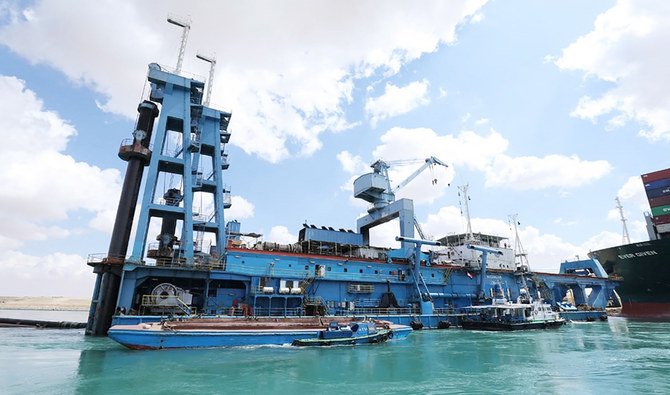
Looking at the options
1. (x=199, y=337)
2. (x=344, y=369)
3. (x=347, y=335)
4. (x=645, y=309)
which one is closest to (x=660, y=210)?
(x=645, y=309)

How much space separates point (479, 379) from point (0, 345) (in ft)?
97.8

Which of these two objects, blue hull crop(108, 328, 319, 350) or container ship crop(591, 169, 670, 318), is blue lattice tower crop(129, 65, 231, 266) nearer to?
blue hull crop(108, 328, 319, 350)

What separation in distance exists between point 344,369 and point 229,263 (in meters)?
16.9

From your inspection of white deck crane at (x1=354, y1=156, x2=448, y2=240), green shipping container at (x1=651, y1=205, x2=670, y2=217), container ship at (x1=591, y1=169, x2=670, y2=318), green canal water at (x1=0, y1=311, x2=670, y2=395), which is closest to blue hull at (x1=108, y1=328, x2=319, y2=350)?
green canal water at (x1=0, y1=311, x2=670, y2=395)

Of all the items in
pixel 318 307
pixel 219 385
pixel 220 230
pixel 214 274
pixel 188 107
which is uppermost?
pixel 188 107

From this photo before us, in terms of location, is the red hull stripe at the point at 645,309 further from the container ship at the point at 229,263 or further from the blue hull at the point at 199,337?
the blue hull at the point at 199,337

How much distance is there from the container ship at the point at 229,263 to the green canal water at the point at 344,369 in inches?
222

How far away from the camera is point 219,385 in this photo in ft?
46.1

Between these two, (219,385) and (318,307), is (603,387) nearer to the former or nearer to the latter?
(219,385)

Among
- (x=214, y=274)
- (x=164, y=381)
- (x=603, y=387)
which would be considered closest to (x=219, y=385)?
(x=164, y=381)

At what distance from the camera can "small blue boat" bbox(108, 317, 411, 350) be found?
21625 millimetres

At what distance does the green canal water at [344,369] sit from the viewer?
13688 mm

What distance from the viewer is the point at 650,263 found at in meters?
46.3

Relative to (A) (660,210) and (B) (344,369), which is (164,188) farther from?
(A) (660,210)
